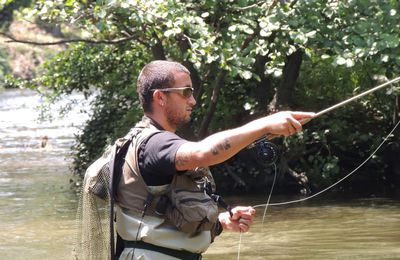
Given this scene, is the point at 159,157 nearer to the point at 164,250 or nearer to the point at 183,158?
the point at 183,158

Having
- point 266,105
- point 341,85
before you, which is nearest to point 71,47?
point 266,105

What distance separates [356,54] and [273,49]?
123cm

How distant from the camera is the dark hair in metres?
3.56

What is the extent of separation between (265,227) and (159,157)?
677cm

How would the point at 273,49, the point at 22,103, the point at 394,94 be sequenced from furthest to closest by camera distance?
the point at 22,103
the point at 394,94
the point at 273,49

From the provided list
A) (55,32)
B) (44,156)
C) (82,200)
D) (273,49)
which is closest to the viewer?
(82,200)

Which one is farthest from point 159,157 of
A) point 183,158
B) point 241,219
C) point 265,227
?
point 265,227

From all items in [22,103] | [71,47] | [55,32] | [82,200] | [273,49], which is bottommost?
[55,32]

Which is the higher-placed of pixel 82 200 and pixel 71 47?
pixel 82 200

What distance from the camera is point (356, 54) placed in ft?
30.8

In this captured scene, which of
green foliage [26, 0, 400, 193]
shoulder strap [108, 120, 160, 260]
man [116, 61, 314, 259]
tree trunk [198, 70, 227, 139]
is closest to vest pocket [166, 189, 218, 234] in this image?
man [116, 61, 314, 259]

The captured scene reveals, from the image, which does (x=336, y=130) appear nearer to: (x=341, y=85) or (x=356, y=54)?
(x=341, y=85)

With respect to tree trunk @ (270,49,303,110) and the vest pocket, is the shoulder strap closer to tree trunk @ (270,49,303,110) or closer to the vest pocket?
the vest pocket

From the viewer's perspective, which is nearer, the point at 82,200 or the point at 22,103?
the point at 82,200
